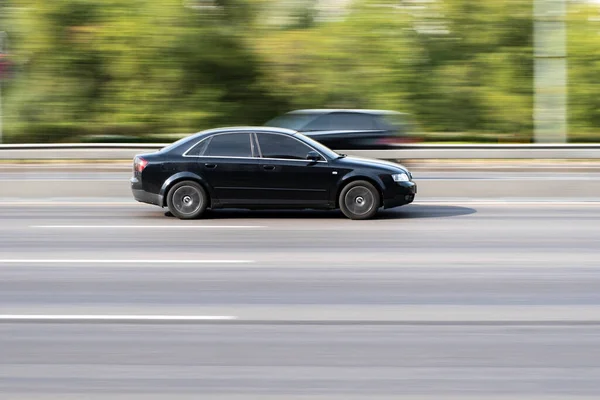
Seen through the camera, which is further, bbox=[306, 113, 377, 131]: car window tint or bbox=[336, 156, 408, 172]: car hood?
bbox=[306, 113, 377, 131]: car window tint

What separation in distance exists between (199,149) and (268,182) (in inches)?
44.2

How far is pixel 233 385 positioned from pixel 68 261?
477 centimetres

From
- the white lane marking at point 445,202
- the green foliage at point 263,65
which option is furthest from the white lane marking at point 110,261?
the green foliage at point 263,65

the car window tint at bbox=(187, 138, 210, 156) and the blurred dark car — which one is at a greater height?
the blurred dark car

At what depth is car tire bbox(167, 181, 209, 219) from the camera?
13.4 metres

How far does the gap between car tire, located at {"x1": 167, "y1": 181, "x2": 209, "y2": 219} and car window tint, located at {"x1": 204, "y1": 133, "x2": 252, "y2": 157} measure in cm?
55

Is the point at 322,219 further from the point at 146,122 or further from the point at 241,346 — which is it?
the point at 146,122

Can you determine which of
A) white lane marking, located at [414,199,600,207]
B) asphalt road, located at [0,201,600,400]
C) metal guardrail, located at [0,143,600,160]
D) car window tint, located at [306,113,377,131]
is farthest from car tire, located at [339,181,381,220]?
metal guardrail, located at [0,143,600,160]

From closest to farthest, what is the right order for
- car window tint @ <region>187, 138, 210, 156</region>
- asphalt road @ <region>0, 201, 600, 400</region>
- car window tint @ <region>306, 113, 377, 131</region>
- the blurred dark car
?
asphalt road @ <region>0, 201, 600, 400</region> < car window tint @ <region>187, 138, 210, 156</region> < the blurred dark car < car window tint @ <region>306, 113, 377, 131</region>

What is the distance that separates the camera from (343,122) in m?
23.3

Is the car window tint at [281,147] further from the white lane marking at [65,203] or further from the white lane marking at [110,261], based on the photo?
the white lane marking at [110,261]

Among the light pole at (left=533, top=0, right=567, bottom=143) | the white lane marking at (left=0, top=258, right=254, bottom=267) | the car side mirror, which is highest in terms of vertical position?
the light pole at (left=533, top=0, right=567, bottom=143)

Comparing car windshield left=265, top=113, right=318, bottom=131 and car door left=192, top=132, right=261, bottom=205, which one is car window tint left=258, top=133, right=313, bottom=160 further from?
car windshield left=265, top=113, right=318, bottom=131

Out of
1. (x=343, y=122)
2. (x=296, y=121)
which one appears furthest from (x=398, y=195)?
(x=296, y=121)
